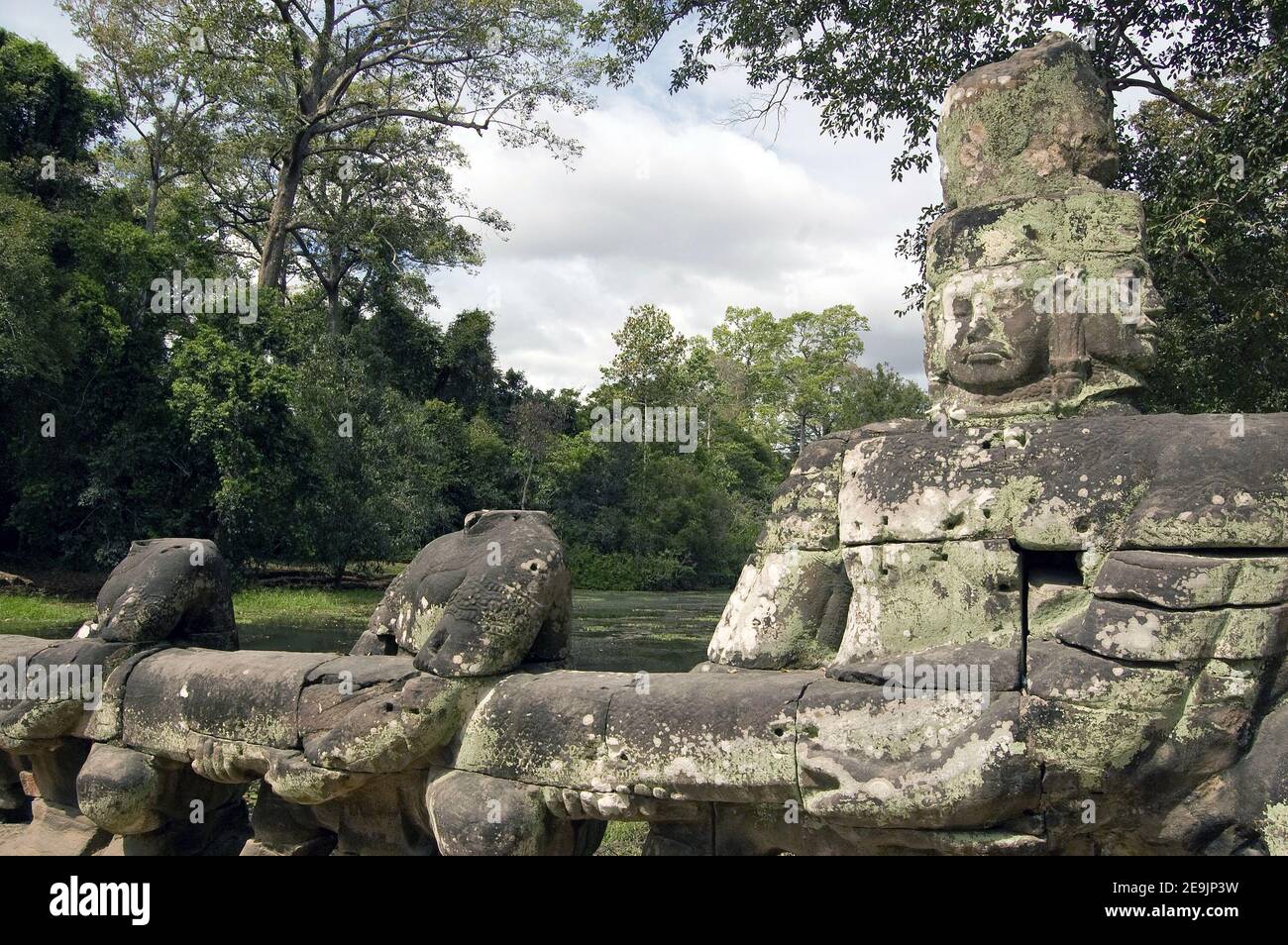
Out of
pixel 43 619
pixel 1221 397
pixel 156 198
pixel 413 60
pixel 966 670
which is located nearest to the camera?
pixel 966 670

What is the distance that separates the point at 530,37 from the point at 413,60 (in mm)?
2700

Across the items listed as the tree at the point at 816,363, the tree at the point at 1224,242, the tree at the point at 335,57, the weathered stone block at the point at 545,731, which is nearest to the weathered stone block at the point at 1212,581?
the weathered stone block at the point at 545,731

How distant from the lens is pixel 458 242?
28219 mm

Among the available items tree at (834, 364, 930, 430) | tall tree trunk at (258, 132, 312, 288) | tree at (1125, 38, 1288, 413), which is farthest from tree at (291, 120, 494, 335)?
tree at (1125, 38, 1288, 413)

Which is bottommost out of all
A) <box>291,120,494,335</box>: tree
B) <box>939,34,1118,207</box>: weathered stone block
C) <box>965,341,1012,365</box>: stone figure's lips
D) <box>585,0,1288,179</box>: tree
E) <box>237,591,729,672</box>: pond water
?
<box>237,591,729,672</box>: pond water

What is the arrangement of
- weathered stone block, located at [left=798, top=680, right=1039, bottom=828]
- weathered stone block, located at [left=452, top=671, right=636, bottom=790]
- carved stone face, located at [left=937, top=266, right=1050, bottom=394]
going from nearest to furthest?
weathered stone block, located at [left=798, top=680, right=1039, bottom=828] → weathered stone block, located at [left=452, top=671, right=636, bottom=790] → carved stone face, located at [left=937, top=266, right=1050, bottom=394]

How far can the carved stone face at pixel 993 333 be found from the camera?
4184 mm

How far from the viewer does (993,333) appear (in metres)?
4.25

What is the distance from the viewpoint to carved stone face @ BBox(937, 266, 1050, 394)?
4.18 metres

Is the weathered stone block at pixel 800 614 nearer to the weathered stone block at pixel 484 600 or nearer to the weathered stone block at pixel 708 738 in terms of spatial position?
the weathered stone block at pixel 708 738

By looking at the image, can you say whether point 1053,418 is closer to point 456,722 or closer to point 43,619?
point 456,722

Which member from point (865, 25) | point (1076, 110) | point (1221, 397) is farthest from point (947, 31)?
point (1076, 110)

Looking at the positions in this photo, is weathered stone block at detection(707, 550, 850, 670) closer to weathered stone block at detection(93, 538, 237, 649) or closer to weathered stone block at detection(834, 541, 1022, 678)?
weathered stone block at detection(834, 541, 1022, 678)

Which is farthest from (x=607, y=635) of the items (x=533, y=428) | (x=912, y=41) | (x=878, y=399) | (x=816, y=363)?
(x=816, y=363)
